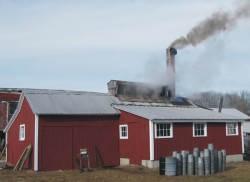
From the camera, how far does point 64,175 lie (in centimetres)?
1997

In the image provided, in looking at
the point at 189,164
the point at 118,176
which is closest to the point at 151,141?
the point at 189,164

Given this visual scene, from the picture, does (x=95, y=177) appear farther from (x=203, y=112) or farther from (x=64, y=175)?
(x=203, y=112)

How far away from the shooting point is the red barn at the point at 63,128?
22.4 metres

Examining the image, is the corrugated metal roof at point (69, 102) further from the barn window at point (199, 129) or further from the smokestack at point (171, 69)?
the smokestack at point (171, 69)

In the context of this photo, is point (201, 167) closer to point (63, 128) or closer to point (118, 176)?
point (118, 176)

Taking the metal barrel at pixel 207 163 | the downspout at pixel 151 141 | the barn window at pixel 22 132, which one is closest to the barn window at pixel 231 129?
the downspout at pixel 151 141

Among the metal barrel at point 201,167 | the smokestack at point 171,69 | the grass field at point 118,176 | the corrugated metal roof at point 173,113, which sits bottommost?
the grass field at point 118,176

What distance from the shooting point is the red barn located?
22.4m

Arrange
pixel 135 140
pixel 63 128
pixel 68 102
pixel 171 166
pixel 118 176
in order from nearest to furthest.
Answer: pixel 118 176 < pixel 171 166 < pixel 63 128 < pixel 135 140 < pixel 68 102

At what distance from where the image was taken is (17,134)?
86.5 ft

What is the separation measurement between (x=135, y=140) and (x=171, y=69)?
10.1m

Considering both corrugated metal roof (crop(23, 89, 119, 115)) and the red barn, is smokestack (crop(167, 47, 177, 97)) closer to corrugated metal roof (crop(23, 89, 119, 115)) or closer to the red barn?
corrugated metal roof (crop(23, 89, 119, 115))

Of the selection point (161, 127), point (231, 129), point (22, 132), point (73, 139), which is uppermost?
point (161, 127)

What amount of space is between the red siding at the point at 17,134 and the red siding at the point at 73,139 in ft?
2.97
